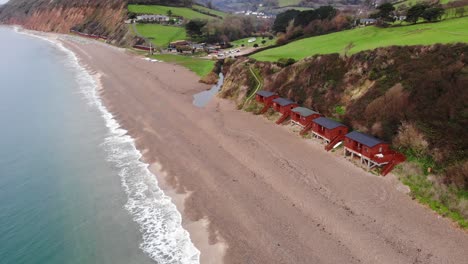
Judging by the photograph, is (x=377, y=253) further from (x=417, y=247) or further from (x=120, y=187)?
(x=120, y=187)

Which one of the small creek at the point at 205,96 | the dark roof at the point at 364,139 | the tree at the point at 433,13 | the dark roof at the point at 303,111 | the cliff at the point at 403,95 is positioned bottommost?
the small creek at the point at 205,96

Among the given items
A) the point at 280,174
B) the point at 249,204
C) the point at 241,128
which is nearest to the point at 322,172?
the point at 280,174

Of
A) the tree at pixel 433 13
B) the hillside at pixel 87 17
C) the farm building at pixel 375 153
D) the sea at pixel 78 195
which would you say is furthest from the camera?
the hillside at pixel 87 17

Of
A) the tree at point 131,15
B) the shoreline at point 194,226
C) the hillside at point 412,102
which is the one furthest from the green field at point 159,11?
the shoreline at point 194,226

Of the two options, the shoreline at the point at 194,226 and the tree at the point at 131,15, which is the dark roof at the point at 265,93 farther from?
the tree at the point at 131,15

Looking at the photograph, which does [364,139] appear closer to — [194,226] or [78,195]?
[194,226]
